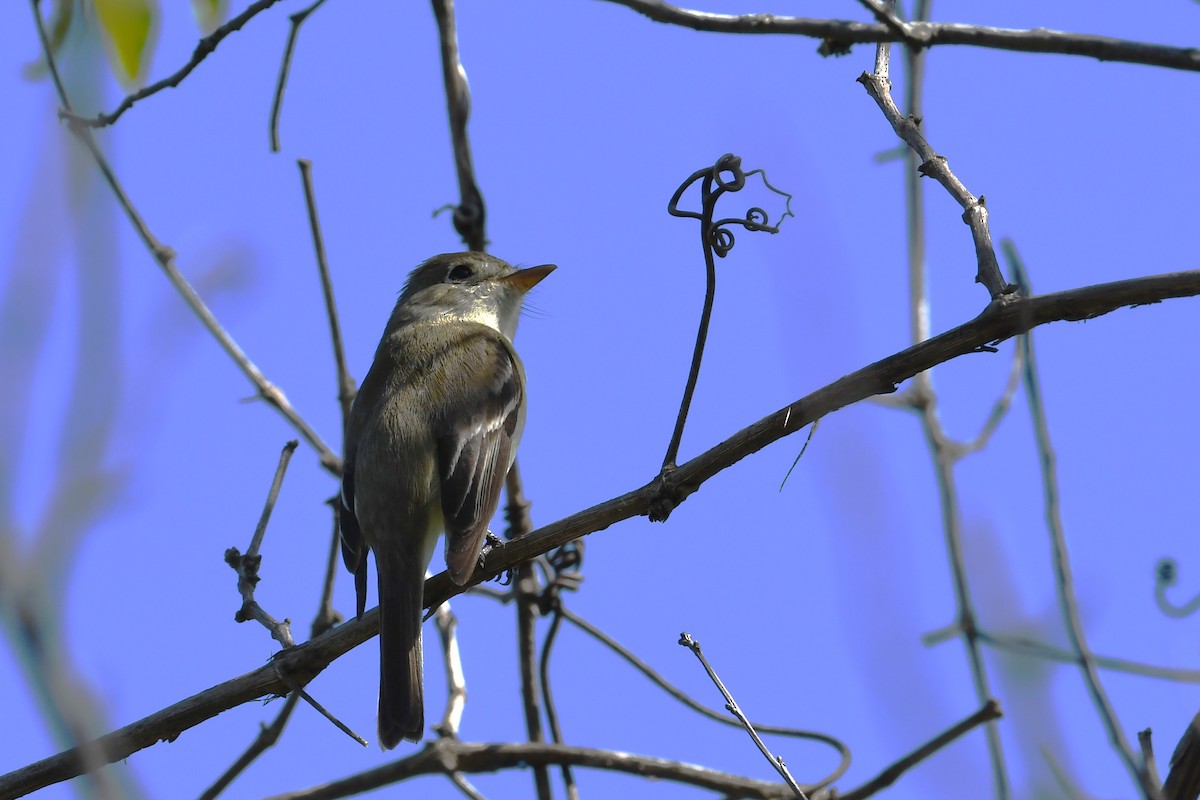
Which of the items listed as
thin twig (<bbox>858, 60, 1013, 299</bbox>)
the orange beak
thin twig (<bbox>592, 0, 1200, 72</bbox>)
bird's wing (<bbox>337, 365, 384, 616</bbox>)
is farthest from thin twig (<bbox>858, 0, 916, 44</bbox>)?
the orange beak

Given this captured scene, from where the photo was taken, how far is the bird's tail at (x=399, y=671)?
4.08 meters

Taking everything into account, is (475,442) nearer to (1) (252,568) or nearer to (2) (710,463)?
(1) (252,568)

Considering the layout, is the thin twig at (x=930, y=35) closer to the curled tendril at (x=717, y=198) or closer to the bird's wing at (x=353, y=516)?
the curled tendril at (x=717, y=198)

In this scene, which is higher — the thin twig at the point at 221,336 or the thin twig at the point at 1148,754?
the thin twig at the point at 221,336

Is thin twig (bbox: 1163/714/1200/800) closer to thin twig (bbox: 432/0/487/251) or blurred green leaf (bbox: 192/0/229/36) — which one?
blurred green leaf (bbox: 192/0/229/36)

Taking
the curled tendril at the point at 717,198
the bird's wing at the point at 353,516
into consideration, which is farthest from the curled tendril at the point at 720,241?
the bird's wing at the point at 353,516

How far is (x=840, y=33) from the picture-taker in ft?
9.12

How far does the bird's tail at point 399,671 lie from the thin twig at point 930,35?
2004 millimetres

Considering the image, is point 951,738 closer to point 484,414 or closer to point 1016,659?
point 1016,659

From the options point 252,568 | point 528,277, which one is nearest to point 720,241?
point 252,568

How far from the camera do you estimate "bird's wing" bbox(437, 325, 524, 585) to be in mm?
4246

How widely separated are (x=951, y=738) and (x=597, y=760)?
2.08 meters

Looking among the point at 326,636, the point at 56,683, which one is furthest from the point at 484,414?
the point at 56,683

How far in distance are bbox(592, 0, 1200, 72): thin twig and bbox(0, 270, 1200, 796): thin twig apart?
431mm
